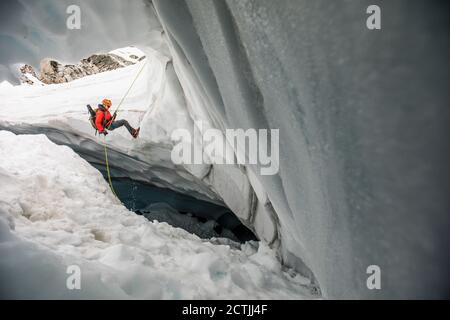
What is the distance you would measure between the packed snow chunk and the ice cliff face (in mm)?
792

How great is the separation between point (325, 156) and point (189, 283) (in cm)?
125

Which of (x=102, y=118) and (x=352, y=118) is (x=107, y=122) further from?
(x=352, y=118)

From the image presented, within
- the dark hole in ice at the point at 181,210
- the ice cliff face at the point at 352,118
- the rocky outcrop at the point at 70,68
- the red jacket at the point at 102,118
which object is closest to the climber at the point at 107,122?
the red jacket at the point at 102,118

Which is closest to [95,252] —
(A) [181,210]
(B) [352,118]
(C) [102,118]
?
(B) [352,118]

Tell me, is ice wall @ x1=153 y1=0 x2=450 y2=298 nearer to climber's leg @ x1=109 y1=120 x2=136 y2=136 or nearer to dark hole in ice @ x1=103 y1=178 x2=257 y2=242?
climber's leg @ x1=109 y1=120 x2=136 y2=136

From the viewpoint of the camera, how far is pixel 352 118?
3.71 feet

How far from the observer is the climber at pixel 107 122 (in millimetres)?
4734

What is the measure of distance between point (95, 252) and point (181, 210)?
5.17 meters

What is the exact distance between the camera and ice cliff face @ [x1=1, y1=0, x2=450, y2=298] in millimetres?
963

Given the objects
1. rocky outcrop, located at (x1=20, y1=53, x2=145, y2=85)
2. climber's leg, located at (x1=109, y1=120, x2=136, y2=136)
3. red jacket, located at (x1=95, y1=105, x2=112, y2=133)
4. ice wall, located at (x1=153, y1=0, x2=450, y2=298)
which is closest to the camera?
ice wall, located at (x1=153, y1=0, x2=450, y2=298)

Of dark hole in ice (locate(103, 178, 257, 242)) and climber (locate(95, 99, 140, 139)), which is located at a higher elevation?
climber (locate(95, 99, 140, 139))

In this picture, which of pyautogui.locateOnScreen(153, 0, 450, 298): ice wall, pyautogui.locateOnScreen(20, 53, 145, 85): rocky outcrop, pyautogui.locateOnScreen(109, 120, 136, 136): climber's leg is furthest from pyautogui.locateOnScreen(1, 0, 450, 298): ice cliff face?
pyautogui.locateOnScreen(20, 53, 145, 85): rocky outcrop
